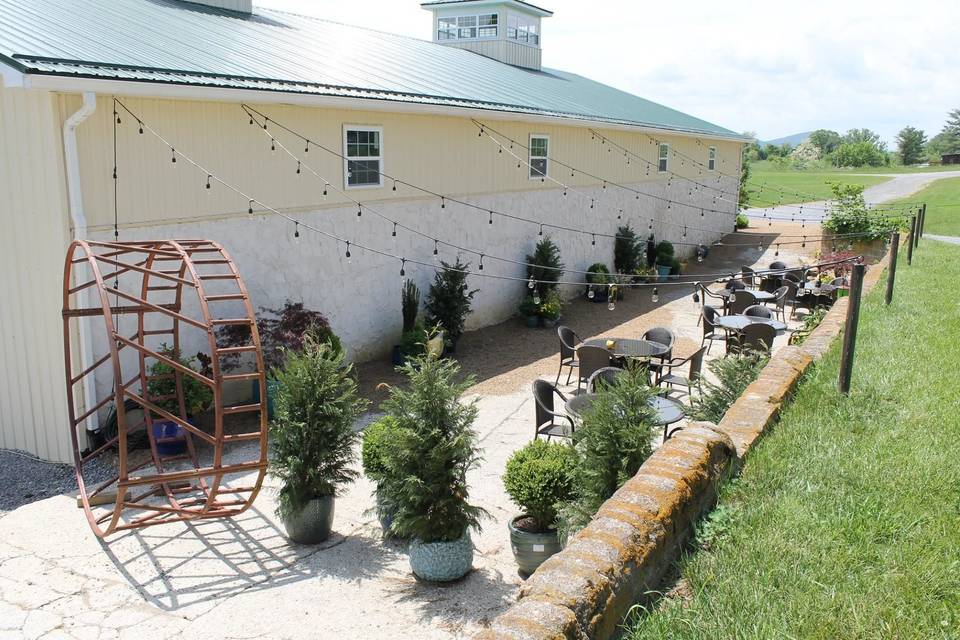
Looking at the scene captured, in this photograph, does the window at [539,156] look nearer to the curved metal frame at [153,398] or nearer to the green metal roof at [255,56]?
the green metal roof at [255,56]

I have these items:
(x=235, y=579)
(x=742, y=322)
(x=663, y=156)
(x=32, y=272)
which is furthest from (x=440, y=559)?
(x=663, y=156)

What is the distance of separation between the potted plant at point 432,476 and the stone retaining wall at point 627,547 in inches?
90.0

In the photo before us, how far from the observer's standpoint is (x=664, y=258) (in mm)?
24578

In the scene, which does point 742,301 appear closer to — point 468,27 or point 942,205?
point 468,27

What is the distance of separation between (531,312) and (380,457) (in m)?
10.4

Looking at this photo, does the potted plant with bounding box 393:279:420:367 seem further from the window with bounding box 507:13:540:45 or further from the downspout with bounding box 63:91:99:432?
the window with bounding box 507:13:540:45

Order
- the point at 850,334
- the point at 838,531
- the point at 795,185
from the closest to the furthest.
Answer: the point at 838,531, the point at 850,334, the point at 795,185

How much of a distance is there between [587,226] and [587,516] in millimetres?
15582

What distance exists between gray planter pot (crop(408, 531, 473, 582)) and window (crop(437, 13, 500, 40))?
21.6 metres

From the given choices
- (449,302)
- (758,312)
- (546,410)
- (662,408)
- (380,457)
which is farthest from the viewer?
(449,302)

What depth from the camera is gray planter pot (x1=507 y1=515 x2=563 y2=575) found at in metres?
6.75

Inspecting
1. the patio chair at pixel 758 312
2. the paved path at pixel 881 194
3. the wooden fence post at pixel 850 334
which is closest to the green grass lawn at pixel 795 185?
the paved path at pixel 881 194

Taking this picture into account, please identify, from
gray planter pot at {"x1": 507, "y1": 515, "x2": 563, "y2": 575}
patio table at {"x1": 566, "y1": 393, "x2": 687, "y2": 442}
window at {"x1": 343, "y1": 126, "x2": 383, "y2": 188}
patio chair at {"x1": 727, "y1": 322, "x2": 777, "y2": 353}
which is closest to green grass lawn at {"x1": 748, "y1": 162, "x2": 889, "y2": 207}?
patio chair at {"x1": 727, "y1": 322, "x2": 777, "y2": 353}

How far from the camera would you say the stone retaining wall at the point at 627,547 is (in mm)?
3199
